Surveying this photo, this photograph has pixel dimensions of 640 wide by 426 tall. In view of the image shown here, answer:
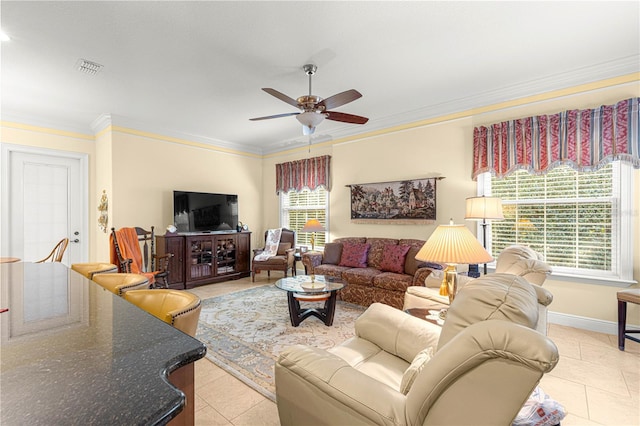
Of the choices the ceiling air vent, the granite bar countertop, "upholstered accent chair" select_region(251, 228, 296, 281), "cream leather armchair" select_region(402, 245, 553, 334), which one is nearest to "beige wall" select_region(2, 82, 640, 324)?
"upholstered accent chair" select_region(251, 228, 296, 281)

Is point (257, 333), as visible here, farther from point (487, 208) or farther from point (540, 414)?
point (487, 208)

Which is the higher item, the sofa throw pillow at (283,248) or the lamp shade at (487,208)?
the lamp shade at (487,208)

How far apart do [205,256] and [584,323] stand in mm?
5483

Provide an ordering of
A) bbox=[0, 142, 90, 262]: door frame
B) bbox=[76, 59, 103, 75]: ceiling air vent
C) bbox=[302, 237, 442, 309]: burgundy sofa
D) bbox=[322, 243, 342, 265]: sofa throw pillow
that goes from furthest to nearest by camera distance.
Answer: bbox=[322, 243, 342, 265]: sofa throw pillow
bbox=[0, 142, 90, 262]: door frame
bbox=[302, 237, 442, 309]: burgundy sofa
bbox=[76, 59, 103, 75]: ceiling air vent

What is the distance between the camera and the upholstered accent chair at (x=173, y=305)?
132cm

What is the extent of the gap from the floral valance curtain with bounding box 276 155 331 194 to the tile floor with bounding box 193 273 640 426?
151 inches

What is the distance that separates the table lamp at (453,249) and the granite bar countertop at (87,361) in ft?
5.39

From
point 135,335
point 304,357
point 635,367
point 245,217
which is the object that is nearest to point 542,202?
point 635,367

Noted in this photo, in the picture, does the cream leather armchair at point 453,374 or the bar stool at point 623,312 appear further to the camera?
the bar stool at point 623,312

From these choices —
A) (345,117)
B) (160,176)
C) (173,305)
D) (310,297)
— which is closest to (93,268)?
(173,305)

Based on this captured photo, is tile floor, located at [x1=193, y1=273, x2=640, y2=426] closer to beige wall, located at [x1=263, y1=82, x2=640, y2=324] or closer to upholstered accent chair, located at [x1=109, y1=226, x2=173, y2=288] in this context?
beige wall, located at [x1=263, y1=82, x2=640, y2=324]

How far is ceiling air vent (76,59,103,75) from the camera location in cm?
307

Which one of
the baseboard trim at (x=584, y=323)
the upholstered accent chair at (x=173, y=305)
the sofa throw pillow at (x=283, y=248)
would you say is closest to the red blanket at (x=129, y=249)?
the sofa throw pillow at (x=283, y=248)

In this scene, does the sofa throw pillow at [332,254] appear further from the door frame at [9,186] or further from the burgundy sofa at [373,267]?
the door frame at [9,186]
